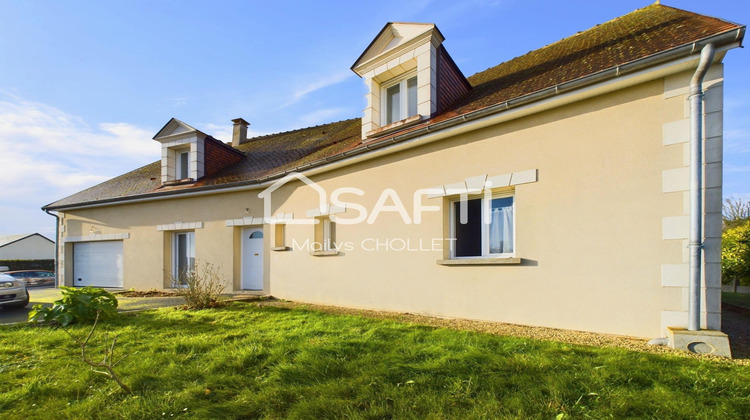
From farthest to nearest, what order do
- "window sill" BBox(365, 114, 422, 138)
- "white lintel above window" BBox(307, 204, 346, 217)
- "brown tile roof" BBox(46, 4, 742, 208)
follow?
"white lintel above window" BBox(307, 204, 346, 217) < "window sill" BBox(365, 114, 422, 138) < "brown tile roof" BBox(46, 4, 742, 208)

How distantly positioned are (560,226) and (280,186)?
21.9 feet

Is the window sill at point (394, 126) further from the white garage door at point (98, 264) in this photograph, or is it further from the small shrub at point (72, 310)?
the white garage door at point (98, 264)

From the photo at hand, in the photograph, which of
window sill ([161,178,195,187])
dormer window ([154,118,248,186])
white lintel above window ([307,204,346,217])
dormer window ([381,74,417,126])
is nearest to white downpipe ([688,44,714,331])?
dormer window ([381,74,417,126])

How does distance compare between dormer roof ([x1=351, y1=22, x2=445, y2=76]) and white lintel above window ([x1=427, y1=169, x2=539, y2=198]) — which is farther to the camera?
dormer roof ([x1=351, y1=22, x2=445, y2=76])

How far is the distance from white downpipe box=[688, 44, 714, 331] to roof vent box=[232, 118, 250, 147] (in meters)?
14.4

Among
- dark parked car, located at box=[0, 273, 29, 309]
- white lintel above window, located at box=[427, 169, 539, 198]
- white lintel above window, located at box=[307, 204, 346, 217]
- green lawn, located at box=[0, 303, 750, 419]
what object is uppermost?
white lintel above window, located at box=[427, 169, 539, 198]

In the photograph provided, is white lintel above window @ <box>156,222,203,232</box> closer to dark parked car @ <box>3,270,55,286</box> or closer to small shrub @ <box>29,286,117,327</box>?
small shrub @ <box>29,286,117,327</box>

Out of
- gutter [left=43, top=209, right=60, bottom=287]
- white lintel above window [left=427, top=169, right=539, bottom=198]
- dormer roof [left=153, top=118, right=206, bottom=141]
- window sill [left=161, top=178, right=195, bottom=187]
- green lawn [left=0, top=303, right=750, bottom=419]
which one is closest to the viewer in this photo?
green lawn [left=0, top=303, right=750, bottom=419]

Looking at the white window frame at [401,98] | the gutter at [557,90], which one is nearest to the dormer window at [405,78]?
the white window frame at [401,98]

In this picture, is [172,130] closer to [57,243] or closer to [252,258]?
[252,258]

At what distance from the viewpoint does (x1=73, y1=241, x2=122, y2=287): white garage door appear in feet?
39.8

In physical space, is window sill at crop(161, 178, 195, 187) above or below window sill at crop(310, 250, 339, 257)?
above

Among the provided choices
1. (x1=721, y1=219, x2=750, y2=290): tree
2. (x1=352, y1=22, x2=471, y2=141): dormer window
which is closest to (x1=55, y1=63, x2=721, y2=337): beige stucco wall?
(x1=352, y1=22, x2=471, y2=141): dormer window

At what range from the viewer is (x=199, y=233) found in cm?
1059
